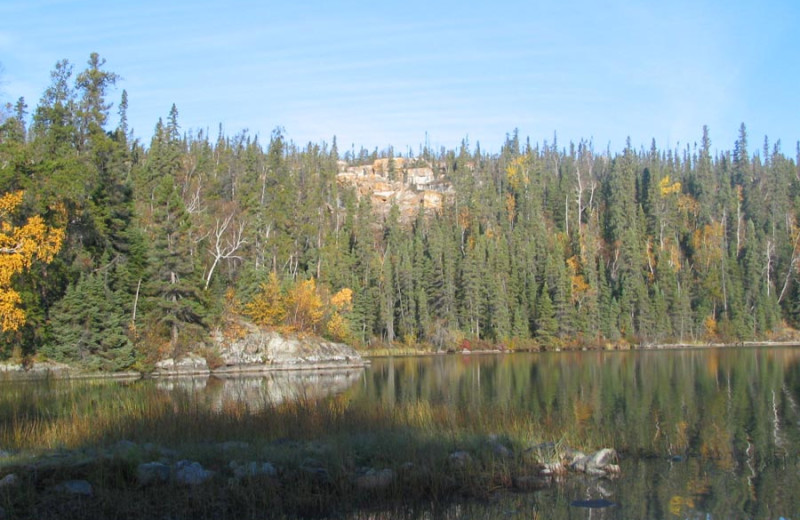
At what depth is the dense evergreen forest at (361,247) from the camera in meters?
43.2

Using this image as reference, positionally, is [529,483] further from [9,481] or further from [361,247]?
[361,247]

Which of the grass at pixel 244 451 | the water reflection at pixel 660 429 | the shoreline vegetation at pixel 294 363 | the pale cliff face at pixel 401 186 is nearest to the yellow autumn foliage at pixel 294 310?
the shoreline vegetation at pixel 294 363

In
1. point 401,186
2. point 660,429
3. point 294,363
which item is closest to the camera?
point 660,429

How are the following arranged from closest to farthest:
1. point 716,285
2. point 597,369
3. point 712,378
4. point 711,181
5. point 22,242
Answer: point 22,242
point 712,378
point 597,369
point 716,285
point 711,181

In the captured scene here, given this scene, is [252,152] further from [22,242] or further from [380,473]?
[380,473]

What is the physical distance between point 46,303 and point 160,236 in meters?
9.21

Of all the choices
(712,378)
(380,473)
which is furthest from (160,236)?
(380,473)

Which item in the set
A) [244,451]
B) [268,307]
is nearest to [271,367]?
[268,307]

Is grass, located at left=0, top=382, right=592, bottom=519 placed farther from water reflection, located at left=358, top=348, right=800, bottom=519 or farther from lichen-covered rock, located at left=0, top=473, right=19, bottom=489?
water reflection, located at left=358, top=348, right=800, bottom=519

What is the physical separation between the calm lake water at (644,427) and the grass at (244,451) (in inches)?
28.6

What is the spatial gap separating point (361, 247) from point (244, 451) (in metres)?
84.1

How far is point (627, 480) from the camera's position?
46.2 feet

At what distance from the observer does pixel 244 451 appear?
13.1 meters

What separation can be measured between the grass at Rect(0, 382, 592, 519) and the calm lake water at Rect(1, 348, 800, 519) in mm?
727
